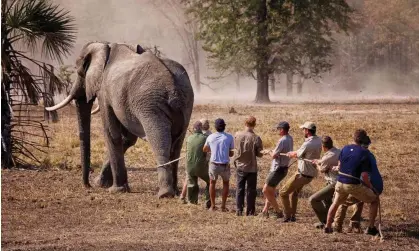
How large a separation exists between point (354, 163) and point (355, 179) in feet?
0.65

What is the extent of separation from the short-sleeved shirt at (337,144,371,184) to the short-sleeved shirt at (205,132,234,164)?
240 centimetres

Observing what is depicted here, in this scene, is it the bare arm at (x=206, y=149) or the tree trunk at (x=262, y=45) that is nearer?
the bare arm at (x=206, y=149)

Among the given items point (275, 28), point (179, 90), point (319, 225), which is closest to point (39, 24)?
point (179, 90)

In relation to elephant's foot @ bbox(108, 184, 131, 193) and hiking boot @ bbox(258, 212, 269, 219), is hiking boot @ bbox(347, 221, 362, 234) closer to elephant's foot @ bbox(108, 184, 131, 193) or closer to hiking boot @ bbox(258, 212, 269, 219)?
hiking boot @ bbox(258, 212, 269, 219)

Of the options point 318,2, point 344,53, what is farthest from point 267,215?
point 344,53

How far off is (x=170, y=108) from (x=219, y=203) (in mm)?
1779

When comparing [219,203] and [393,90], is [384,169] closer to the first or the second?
[219,203]

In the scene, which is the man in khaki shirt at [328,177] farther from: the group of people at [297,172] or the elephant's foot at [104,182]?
the elephant's foot at [104,182]

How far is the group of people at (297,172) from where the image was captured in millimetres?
11906

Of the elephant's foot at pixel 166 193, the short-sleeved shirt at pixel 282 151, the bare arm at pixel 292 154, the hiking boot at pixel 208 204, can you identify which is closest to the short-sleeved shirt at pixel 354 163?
the bare arm at pixel 292 154

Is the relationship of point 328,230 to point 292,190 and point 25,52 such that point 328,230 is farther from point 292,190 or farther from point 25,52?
point 25,52

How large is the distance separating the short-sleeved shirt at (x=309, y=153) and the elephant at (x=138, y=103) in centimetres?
298

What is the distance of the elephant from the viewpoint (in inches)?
603

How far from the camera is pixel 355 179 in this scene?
38.8ft
